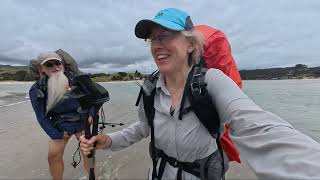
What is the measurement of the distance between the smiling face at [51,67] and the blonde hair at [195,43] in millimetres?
3577

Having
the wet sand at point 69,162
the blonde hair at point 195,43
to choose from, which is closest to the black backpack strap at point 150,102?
the blonde hair at point 195,43

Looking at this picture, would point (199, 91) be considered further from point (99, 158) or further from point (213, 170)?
point (99, 158)

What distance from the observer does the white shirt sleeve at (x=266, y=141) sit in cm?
132

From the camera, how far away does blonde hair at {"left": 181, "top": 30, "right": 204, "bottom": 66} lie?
265cm

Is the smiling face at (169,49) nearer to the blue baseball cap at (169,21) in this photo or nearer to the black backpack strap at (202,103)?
the blue baseball cap at (169,21)

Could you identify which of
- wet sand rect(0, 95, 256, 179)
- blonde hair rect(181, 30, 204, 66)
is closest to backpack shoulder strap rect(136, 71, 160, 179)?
blonde hair rect(181, 30, 204, 66)

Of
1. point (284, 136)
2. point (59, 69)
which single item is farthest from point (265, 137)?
point (59, 69)

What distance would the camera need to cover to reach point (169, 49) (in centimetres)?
258

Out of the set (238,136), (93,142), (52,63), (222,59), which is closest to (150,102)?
(93,142)

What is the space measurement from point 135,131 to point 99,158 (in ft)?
15.5

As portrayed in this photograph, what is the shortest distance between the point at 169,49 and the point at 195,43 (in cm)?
24

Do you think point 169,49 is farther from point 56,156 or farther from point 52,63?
point 56,156

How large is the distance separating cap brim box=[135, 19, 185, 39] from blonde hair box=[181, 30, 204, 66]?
14 cm

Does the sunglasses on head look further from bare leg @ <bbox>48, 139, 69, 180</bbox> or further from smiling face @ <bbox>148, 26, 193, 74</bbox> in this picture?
smiling face @ <bbox>148, 26, 193, 74</bbox>
